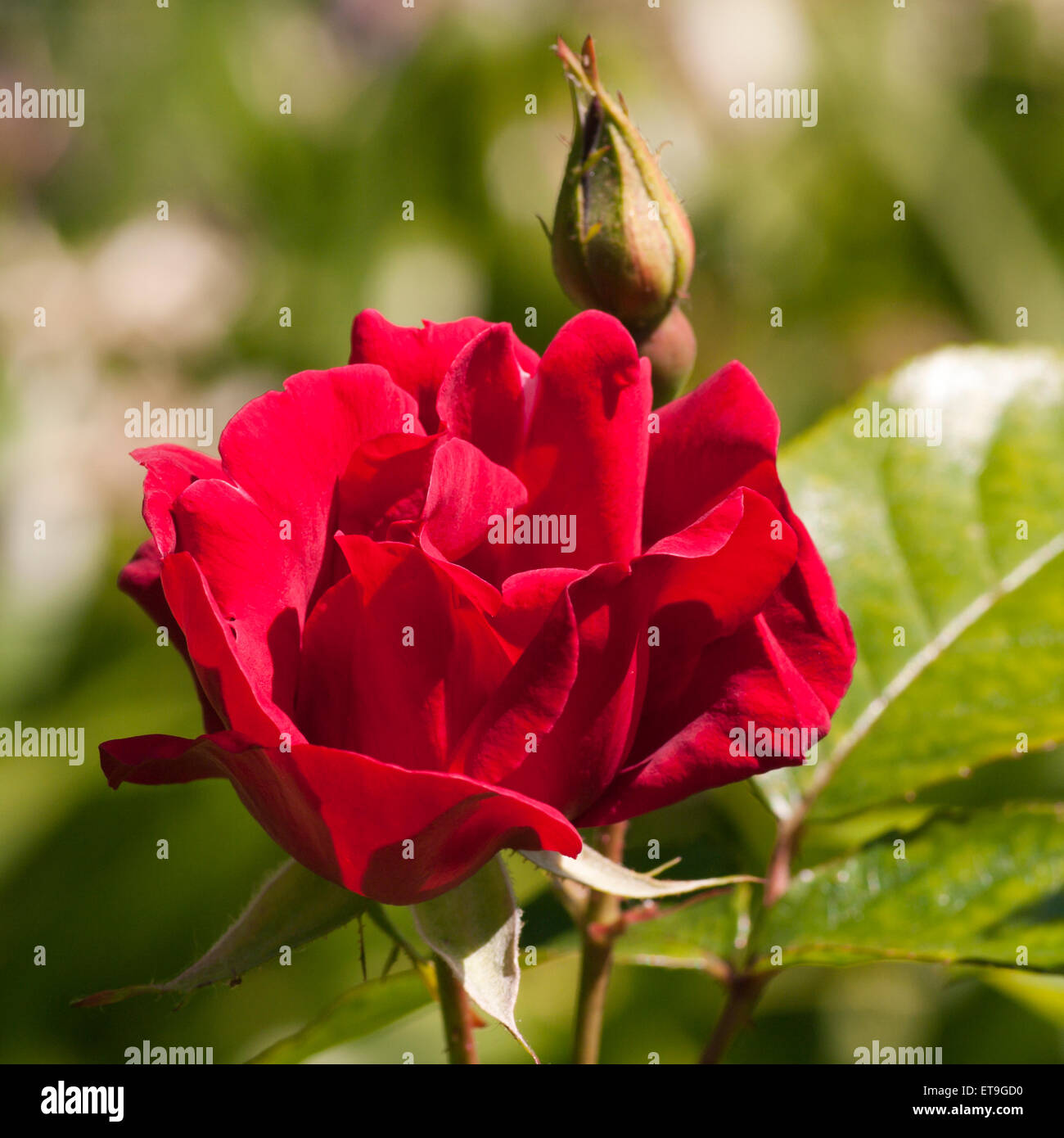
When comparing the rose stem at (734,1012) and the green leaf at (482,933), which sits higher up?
the green leaf at (482,933)

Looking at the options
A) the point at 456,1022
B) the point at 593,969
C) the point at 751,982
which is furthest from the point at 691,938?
the point at 456,1022

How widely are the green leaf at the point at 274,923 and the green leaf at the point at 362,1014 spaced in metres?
0.23

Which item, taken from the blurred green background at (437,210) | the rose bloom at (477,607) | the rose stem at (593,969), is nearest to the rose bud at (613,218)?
the rose bloom at (477,607)

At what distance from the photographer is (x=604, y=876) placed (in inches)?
20.3

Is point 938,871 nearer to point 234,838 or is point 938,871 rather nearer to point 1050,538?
point 1050,538

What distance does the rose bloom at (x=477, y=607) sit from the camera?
47 centimetres

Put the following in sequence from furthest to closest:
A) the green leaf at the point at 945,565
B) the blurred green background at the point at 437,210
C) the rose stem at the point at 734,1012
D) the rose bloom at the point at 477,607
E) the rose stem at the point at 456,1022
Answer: the blurred green background at the point at 437,210
the green leaf at the point at 945,565
the rose stem at the point at 734,1012
the rose stem at the point at 456,1022
the rose bloom at the point at 477,607

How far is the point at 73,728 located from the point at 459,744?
905 millimetres

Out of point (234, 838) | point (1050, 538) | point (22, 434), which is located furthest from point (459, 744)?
point (22, 434)

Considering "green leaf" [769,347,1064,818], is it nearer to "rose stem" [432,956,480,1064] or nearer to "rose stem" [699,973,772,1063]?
"rose stem" [699,973,772,1063]

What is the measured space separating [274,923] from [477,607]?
6.5 inches

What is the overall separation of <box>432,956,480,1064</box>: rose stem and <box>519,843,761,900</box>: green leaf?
88 mm

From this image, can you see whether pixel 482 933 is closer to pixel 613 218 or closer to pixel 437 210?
pixel 613 218

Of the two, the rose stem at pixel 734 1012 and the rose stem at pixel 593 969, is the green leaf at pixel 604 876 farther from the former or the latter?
Result: the rose stem at pixel 734 1012
